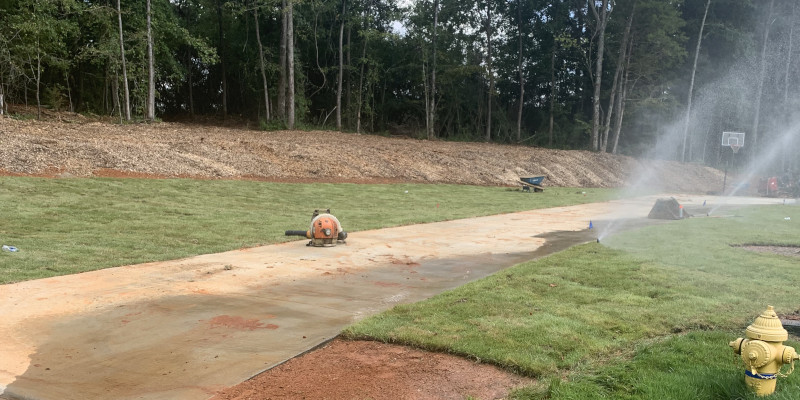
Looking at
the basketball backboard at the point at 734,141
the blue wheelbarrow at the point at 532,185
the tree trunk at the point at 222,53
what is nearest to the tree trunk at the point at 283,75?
the tree trunk at the point at 222,53

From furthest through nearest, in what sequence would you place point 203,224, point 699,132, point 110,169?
point 699,132 → point 110,169 → point 203,224

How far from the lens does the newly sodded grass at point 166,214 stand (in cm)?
709

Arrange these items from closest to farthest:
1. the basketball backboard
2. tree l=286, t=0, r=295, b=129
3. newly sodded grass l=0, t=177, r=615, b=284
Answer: newly sodded grass l=0, t=177, r=615, b=284, tree l=286, t=0, r=295, b=129, the basketball backboard

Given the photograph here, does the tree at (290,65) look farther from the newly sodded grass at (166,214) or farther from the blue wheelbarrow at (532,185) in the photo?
the blue wheelbarrow at (532,185)

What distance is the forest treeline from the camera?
91.1ft

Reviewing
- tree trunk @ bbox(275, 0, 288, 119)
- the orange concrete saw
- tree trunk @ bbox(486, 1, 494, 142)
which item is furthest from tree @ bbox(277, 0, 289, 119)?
the orange concrete saw

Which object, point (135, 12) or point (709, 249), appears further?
point (135, 12)

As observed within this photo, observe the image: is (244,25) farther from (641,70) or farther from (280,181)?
(641,70)

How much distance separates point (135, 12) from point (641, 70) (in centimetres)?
3214

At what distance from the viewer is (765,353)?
2.86 meters

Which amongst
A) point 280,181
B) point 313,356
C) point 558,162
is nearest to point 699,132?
point 558,162

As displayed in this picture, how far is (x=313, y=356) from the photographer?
388 centimetres

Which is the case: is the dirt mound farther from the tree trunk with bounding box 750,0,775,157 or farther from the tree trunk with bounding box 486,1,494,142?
the tree trunk with bounding box 750,0,775,157

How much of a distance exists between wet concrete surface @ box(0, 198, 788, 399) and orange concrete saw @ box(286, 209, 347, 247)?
191 mm
